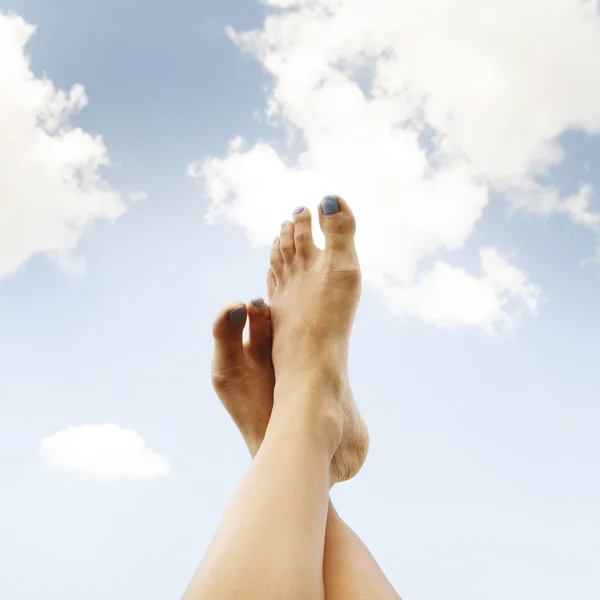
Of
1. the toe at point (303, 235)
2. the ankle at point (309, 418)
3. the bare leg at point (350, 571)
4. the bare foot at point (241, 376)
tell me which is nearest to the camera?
the bare leg at point (350, 571)

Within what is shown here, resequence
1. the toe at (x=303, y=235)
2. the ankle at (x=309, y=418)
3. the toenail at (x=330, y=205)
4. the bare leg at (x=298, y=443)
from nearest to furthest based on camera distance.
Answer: the bare leg at (x=298, y=443)
the ankle at (x=309, y=418)
the toenail at (x=330, y=205)
the toe at (x=303, y=235)

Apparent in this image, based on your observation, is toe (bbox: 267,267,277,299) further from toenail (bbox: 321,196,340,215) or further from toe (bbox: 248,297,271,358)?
toenail (bbox: 321,196,340,215)

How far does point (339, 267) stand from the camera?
174cm

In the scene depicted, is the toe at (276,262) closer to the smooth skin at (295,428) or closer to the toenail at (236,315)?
the smooth skin at (295,428)

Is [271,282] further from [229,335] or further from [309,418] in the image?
[309,418]

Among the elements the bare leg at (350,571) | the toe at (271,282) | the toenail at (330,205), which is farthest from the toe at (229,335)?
the bare leg at (350,571)

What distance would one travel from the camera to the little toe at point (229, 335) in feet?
5.44

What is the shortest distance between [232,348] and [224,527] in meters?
0.67

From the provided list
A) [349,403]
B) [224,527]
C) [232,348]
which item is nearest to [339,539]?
[224,527]

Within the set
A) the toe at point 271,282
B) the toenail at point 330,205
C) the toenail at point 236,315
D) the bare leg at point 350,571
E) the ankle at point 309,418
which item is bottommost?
the bare leg at point 350,571

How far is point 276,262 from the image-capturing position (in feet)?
6.38

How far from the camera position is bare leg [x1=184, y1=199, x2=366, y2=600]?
0.94 meters

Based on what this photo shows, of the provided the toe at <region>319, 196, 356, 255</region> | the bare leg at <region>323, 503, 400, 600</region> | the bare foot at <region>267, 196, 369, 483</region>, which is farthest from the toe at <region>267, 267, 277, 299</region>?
the bare leg at <region>323, 503, 400, 600</region>

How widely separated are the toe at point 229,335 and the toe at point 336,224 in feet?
0.98
